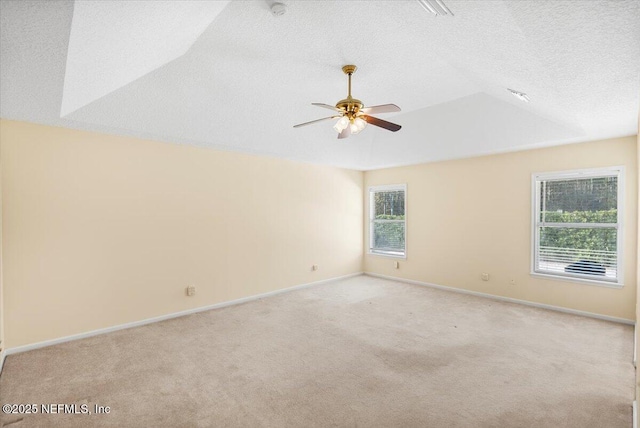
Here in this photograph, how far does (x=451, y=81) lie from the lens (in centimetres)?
363

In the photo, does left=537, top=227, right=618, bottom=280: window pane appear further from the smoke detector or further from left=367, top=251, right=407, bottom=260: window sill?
the smoke detector

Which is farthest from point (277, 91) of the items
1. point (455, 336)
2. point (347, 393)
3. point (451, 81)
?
point (455, 336)

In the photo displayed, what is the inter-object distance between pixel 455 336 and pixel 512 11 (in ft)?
10.4

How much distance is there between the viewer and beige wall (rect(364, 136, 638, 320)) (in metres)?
4.00

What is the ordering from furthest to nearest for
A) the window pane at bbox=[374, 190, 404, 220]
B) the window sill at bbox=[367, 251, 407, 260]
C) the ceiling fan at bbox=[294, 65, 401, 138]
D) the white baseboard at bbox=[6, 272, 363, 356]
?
1. the window pane at bbox=[374, 190, 404, 220]
2. the window sill at bbox=[367, 251, 407, 260]
3. the white baseboard at bbox=[6, 272, 363, 356]
4. the ceiling fan at bbox=[294, 65, 401, 138]

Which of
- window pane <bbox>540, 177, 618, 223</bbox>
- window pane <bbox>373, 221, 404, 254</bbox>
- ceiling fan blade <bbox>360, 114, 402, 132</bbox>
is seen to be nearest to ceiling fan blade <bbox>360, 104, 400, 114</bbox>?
ceiling fan blade <bbox>360, 114, 402, 132</bbox>

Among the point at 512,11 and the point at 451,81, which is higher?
the point at 451,81

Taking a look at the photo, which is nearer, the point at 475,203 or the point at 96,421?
the point at 96,421

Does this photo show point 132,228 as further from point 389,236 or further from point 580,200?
point 580,200

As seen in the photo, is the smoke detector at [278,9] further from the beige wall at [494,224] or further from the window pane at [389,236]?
the window pane at [389,236]

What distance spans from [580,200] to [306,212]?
415 cm

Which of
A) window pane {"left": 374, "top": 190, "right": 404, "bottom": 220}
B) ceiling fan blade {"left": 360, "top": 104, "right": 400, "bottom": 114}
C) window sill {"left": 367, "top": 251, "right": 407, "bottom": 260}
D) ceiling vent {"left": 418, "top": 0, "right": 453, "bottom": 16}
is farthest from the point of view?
window pane {"left": 374, "top": 190, "right": 404, "bottom": 220}

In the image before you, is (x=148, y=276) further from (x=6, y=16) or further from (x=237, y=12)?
(x=237, y=12)

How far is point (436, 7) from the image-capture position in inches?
70.7
